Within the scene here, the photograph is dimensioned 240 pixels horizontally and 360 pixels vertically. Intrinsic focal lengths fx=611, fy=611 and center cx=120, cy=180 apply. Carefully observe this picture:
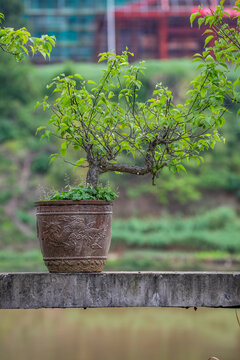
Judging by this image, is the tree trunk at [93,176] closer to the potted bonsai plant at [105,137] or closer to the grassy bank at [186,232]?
the potted bonsai plant at [105,137]

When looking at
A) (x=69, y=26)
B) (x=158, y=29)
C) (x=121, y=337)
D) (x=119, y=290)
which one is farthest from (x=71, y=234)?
(x=69, y=26)

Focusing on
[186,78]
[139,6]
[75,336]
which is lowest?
[75,336]

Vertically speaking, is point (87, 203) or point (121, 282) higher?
point (87, 203)

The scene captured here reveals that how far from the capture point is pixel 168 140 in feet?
10.1

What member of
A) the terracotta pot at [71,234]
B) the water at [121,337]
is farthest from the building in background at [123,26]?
the terracotta pot at [71,234]

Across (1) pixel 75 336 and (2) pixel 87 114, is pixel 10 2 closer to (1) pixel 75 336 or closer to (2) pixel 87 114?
(1) pixel 75 336

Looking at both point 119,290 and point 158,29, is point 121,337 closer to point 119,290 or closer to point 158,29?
point 119,290

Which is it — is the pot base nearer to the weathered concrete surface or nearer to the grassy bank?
the weathered concrete surface

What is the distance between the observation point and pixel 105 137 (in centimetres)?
322

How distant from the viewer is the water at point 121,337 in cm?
526

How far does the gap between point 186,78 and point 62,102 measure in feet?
59.6

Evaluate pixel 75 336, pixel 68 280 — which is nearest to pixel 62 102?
pixel 68 280

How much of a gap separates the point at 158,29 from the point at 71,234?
19799 mm

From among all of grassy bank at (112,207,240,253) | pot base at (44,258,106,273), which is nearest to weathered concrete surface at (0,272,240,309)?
pot base at (44,258,106,273)
